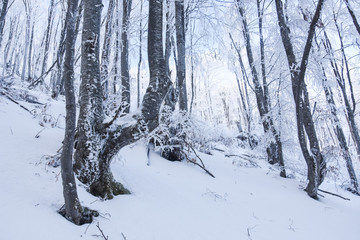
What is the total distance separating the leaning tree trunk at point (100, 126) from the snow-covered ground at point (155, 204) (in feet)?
0.76

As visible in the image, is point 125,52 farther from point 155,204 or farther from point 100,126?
point 155,204

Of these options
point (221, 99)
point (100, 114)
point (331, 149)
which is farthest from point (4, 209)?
point (221, 99)

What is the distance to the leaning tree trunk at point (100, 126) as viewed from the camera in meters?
2.28

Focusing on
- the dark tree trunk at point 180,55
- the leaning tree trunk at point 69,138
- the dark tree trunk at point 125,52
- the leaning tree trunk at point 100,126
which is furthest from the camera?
the dark tree trunk at point 125,52

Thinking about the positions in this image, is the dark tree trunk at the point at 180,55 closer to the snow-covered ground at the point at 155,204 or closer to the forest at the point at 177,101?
the forest at the point at 177,101

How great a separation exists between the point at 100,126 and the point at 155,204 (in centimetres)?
116

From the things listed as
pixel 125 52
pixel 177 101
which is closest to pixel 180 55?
pixel 177 101

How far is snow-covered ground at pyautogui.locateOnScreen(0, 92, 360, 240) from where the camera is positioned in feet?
5.37

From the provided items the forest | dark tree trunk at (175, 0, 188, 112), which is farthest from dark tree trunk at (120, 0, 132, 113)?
dark tree trunk at (175, 0, 188, 112)

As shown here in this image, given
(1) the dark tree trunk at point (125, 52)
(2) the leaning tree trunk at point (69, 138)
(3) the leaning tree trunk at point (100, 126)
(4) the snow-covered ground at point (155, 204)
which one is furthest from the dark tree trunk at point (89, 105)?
(1) the dark tree trunk at point (125, 52)

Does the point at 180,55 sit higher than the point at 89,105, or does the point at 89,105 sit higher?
the point at 180,55

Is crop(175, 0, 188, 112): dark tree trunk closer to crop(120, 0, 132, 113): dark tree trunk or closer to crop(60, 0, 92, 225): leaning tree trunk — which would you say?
crop(120, 0, 132, 113): dark tree trunk

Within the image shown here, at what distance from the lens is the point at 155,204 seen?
2.55 meters

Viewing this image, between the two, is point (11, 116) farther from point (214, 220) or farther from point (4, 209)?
point (214, 220)
